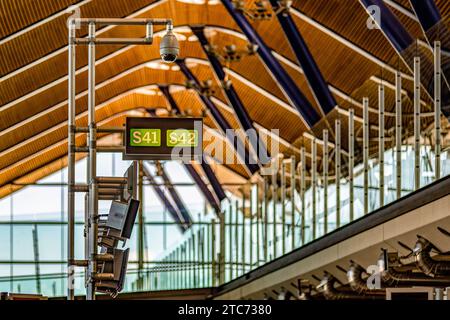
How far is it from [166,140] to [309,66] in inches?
777

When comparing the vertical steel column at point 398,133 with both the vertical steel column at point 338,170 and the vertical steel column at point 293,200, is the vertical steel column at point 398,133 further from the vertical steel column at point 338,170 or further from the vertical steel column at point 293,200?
the vertical steel column at point 293,200

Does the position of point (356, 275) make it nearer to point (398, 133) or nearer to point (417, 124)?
point (398, 133)

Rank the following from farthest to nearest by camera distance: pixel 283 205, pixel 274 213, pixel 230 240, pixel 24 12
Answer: pixel 230 240 → pixel 24 12 → pixel 274 213 → pixel 283 205

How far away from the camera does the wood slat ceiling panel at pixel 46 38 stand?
38.9 meters

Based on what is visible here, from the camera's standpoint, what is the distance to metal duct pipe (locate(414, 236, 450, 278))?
1917cm

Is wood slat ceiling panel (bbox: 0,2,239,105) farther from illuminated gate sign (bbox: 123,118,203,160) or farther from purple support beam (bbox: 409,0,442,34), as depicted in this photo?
illuminated gate sign (bbox: 123,118,203,160)

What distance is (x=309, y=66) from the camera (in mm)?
36000

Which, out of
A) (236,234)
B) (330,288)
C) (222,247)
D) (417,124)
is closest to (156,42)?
(222,247)

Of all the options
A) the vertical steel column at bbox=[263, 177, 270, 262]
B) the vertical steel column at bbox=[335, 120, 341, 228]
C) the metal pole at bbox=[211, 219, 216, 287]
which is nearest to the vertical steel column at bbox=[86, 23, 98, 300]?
the vertical steel column at bbox=[335, 120, 341, 228]

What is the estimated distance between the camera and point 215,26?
46.9 m

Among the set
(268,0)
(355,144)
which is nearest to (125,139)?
(355,144)

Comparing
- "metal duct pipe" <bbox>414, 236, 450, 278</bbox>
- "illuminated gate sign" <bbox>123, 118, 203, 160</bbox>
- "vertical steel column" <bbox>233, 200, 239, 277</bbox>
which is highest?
"vertical steel column" <bbox>233, 200, 239, 277</bbox>

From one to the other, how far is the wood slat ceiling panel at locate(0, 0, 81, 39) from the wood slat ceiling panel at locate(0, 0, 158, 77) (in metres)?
1.38

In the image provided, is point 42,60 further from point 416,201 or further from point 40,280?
point 416,201
